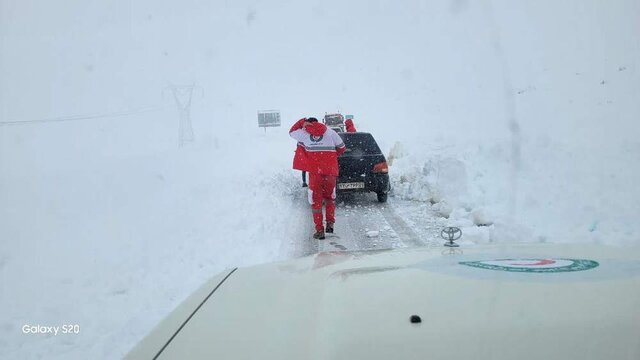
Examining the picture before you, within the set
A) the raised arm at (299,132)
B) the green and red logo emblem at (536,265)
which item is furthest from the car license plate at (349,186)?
the green and red logo emblem at (536,265)

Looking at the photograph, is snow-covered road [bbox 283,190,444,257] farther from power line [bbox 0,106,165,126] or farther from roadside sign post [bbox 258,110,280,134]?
roadside sign post [bbox 258,110,280,134]

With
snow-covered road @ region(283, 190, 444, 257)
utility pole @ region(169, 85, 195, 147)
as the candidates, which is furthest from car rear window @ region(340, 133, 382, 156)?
utility pole @ region(169, 85, 195, 147)

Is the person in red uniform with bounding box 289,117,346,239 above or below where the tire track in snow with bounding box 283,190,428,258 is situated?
above

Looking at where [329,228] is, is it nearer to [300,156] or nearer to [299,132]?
[300,156]

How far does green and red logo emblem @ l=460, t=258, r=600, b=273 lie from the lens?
2217mm

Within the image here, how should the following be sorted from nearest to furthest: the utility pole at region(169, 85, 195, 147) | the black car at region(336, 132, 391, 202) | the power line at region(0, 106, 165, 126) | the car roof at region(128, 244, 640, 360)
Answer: the car roof at region(128, 244, 640, 360) → the black car at region(336, 132, 391, 202) → the power line at region(0, 106, 165, 126) → the utility pole at region(169, 85, 195, 147)

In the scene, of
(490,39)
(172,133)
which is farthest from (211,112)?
(490,39)

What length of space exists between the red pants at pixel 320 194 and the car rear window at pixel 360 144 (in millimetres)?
2523

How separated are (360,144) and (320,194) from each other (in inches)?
119

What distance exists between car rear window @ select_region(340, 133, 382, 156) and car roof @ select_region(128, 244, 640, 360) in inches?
306

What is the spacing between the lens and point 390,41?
277ft

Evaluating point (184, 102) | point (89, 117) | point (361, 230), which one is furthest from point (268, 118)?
point (361, 230)

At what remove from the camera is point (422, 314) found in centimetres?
171

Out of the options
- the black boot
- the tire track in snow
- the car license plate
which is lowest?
the tire track in snow
